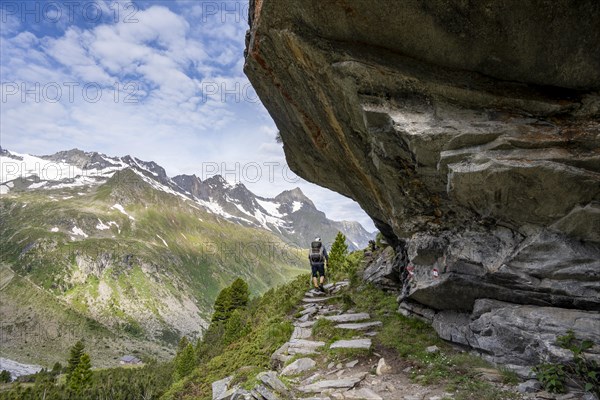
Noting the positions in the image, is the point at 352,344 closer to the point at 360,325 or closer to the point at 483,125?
the point at 360,325

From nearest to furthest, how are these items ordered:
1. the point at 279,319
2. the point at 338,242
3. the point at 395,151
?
the point at 395,151
the point at 279,319
the point at 338,242

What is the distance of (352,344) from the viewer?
1328 cm

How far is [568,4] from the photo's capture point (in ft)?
29.5

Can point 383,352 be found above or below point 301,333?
above

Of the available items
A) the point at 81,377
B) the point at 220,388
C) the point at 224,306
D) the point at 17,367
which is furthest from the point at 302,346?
the point at 17,367

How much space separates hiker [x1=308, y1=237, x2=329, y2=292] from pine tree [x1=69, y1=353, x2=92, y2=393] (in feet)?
321

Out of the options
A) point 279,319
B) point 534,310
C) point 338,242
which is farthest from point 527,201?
point 338,242

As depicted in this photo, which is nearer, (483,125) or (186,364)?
(483,125)

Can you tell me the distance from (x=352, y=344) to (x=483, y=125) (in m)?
9.09

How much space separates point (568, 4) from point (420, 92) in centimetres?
412

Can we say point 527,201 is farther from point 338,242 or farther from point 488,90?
point 338,242

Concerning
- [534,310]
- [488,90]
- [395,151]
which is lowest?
[534,310]

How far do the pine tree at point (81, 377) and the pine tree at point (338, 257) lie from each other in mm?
90825

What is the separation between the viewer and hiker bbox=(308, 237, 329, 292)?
22297mm
